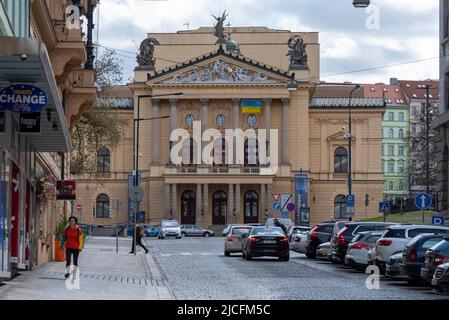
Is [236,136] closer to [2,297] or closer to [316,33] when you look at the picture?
[316,33]

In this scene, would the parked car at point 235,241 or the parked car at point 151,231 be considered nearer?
the parked car at point 235,241

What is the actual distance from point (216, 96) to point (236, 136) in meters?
4.56

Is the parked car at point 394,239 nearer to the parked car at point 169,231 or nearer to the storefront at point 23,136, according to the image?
the storefront at point 23,136

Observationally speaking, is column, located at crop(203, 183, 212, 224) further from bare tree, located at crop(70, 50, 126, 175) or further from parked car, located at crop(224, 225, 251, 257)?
parked car, located at crop(224, 225, 251, 257)

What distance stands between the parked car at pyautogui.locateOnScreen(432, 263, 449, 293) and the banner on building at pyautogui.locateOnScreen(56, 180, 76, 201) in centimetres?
1932

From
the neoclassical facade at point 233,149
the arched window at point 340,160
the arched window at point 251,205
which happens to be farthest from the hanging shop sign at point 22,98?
the arched window at point 340,160

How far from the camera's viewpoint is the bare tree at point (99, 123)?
187ft

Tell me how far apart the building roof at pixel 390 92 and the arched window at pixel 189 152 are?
50.0m

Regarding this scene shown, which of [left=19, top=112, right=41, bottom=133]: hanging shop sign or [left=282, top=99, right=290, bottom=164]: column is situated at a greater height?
[left=282, top=99, right=290, bottom=164]: column

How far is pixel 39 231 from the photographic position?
34.3m

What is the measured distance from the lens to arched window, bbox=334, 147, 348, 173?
11662cm

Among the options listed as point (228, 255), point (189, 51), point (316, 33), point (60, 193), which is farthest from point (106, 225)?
point (60, 193)

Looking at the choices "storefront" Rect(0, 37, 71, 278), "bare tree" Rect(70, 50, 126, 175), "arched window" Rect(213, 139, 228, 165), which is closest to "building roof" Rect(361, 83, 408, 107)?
"arched window" Rect(213, 139, 228, 165)

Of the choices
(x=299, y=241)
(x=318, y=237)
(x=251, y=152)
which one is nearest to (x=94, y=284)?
(x=318, y=237)
